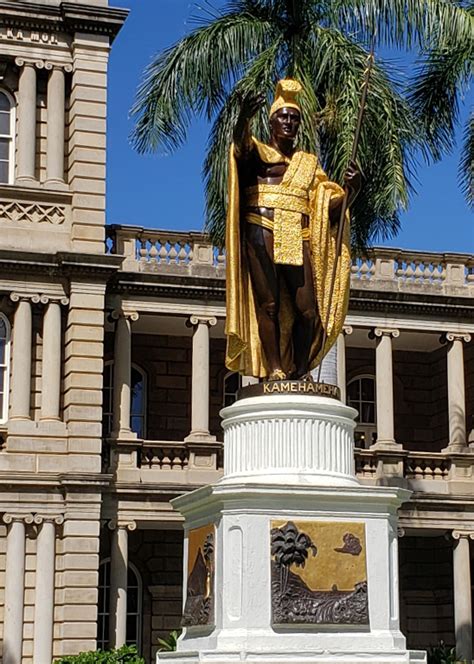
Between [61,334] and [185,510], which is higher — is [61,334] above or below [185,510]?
above

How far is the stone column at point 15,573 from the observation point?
25.6m

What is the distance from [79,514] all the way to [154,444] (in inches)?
110

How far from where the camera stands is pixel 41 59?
90.7ft

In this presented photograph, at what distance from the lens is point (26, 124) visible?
27.3 metres

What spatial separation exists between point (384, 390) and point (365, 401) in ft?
12.3

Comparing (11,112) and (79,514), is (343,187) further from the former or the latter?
(11,112)

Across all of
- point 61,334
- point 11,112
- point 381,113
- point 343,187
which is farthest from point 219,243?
point 343,187

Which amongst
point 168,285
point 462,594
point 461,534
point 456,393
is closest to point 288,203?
point 168,285

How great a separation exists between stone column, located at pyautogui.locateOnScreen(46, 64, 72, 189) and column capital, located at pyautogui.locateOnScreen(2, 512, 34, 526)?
6.36m

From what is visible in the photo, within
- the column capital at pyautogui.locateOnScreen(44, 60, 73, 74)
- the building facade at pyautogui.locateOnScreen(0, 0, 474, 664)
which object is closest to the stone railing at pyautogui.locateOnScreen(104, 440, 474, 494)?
the building facade at pyautogui.locateOnScreen(0, 0, 474, 664)

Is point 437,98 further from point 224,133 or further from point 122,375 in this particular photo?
point 122,375

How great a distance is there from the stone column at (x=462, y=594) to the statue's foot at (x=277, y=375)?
18820 millimetres

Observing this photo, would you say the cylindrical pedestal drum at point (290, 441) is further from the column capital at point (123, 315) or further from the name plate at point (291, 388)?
the column capital at point (123, 315)

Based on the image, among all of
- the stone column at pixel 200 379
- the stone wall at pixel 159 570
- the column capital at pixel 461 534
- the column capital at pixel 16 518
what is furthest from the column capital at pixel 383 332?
the column capital at pixel 16 518
